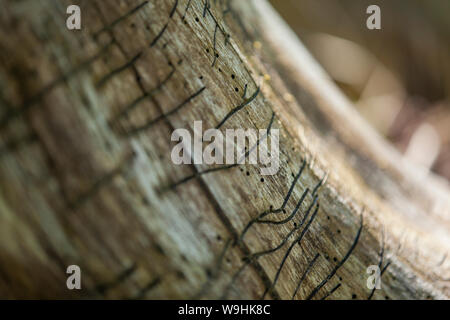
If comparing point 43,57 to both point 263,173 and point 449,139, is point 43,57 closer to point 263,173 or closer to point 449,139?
point 263,173

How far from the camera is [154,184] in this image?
0.39 meters

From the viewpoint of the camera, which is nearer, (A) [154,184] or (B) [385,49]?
(A) [154,184]

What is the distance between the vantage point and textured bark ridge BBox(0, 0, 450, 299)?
1.14 feet

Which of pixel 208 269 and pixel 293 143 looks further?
pixel 293 143

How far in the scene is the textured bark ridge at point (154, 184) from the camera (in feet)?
1.14

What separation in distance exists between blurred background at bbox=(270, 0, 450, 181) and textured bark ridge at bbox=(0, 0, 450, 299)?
1349 millimetres

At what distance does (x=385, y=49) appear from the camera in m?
1.91

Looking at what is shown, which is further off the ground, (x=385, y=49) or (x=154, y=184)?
(x=385, y=49)

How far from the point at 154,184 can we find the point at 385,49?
1.85 metres

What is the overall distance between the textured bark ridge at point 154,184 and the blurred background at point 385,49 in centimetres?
135

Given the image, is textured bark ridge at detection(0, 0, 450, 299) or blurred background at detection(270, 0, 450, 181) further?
blurred background at detection(270, 0, 450, 181)

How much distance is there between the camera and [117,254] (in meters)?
0.37
